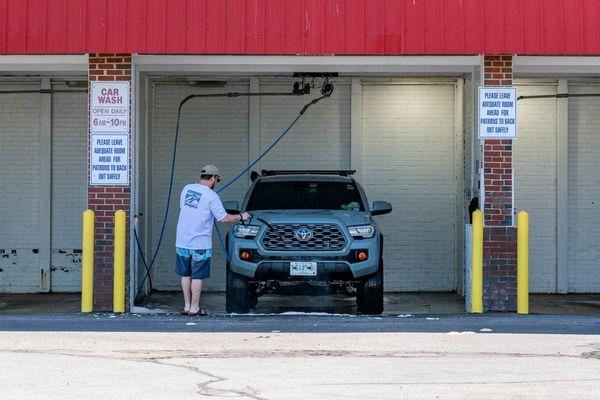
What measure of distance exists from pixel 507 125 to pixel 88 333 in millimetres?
6300

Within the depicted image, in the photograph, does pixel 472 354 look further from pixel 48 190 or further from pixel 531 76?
pixel 48 190

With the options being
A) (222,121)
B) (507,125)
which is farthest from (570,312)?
(222,121)

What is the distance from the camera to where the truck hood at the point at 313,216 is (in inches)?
591

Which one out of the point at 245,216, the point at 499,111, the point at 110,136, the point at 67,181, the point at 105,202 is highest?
the point at 499,111

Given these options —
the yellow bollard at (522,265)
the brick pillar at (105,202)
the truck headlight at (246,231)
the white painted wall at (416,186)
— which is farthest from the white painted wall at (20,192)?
the yellow bollard at (522,265)

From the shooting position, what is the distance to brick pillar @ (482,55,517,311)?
15.9 metres

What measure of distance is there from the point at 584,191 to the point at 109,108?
328 inches

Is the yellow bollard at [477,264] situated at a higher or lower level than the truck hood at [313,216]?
lower

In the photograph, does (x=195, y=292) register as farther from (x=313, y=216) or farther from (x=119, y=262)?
(x=313, y=216)

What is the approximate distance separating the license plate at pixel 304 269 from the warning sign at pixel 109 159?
276cm

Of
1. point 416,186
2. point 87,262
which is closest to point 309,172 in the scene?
point 416,186

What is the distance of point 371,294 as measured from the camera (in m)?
15.1

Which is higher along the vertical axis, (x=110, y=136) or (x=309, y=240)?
(x=110, y=136)

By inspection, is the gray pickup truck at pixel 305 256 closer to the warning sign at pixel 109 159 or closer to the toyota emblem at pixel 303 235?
the toyota emblem at pixel 303 235
